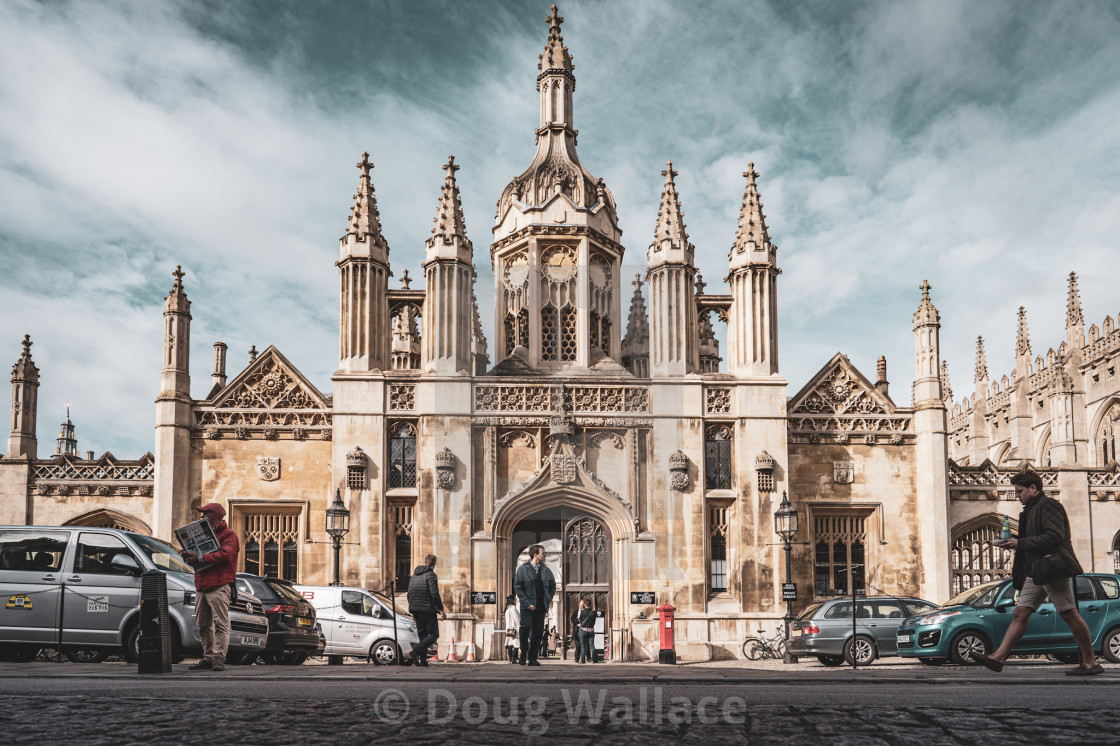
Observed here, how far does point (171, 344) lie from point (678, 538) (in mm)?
13277

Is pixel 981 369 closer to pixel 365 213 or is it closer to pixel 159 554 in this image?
pixel 365 213

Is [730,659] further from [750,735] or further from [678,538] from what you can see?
[750,735]

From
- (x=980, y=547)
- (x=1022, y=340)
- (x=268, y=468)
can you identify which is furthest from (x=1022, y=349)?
(x=268, y=468)

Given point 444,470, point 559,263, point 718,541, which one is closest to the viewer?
point 444,470

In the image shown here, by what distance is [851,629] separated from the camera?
21.0 meters

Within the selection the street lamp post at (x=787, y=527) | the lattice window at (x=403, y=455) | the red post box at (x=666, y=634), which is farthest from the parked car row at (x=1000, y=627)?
the lattice window at (x=403, y=455)

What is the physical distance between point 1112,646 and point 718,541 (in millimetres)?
11074

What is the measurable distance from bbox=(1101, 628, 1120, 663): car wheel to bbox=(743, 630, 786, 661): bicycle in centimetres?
886

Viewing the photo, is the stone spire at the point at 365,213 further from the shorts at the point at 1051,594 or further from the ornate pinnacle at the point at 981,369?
the ornate pinnacle at the point at 981,369

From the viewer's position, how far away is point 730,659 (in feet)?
84.7

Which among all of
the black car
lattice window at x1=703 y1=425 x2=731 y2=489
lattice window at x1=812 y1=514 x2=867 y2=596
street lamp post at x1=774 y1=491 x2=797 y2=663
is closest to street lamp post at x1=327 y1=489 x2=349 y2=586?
the black car

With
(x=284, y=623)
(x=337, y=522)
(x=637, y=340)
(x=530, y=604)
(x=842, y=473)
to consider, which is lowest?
(x=284, y=623)

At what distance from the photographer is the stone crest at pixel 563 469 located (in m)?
26.8

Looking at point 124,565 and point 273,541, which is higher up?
point 273,541
